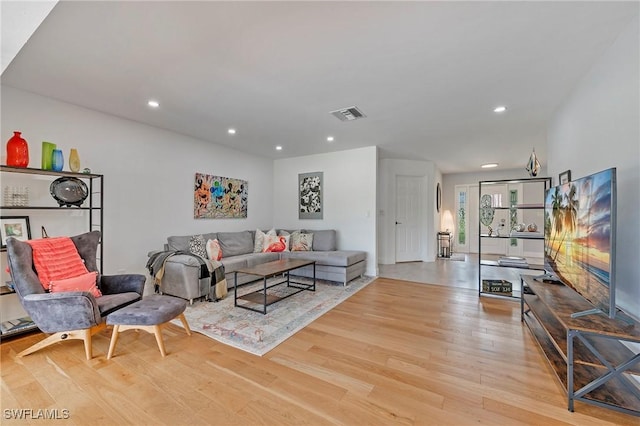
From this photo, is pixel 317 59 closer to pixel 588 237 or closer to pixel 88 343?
pixel 588 237

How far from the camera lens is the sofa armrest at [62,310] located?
2.05 metres

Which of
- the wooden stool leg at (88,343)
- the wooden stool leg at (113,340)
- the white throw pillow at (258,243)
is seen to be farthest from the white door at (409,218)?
the wooden stool leg at (88,343)

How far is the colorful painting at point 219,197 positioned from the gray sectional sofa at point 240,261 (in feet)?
1.41

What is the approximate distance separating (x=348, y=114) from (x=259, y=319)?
269 cm

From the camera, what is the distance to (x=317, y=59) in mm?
2191

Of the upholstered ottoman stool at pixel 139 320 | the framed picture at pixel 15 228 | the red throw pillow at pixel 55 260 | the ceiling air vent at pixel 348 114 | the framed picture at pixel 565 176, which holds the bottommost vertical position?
the upholstered ottoman stool at pixel 139 320

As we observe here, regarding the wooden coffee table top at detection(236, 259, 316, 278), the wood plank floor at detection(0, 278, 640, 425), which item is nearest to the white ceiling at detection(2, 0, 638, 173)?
the wooden coffee table top at detection(236, 259, 316, 278)

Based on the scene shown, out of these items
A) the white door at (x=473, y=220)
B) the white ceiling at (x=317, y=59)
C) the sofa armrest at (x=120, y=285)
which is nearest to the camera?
the white ceiling at (x=317, y=59)

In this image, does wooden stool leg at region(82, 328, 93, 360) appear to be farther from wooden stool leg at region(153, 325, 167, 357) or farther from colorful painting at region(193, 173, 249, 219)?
colorful painting at region(193, 173, 249, 219)

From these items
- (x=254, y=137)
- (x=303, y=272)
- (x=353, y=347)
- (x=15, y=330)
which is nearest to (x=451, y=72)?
(x=353, y=347)

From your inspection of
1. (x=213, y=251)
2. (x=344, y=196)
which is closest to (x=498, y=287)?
(x=344, y=196)

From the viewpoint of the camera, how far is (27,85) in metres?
2.67

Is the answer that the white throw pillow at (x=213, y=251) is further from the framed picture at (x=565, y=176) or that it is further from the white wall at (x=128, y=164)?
the framed picture at (x=565, y=176)

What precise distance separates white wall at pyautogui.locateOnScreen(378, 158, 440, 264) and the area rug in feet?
8.45
